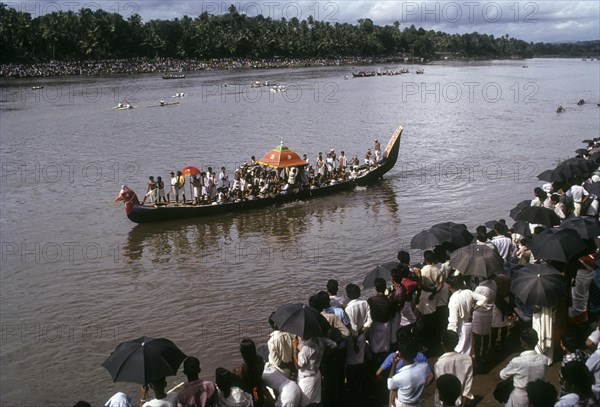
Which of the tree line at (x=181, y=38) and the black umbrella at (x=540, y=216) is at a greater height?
the tree line at (x=181, y=38)

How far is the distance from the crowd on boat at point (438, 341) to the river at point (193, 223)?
459 cm

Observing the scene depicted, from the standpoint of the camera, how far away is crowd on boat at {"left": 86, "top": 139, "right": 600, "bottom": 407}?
658 centimetres

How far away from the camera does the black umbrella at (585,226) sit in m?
10.7

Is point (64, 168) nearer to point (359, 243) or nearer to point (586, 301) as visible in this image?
point (359, 243)

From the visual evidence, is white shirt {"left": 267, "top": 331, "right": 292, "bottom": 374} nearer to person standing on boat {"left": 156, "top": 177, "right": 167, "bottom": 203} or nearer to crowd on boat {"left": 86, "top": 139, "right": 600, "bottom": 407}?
crowd on boat {"left": 86, "top": 139, "right": 600, "bottom": 407}

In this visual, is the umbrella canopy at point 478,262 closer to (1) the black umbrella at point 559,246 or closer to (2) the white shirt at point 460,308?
(2) the white shirt at point 460,308

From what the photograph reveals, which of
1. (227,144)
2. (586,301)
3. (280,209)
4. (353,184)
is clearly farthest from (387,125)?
(586,301)

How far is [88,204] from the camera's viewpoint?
26047 mm

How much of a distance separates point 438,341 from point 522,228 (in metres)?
3.94

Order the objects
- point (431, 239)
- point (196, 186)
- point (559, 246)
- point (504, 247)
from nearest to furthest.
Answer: point (559, 246) < point (431, 239) < point (504, 247) < point (196, 186)

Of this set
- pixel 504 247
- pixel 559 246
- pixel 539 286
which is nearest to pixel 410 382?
pixel 539 286

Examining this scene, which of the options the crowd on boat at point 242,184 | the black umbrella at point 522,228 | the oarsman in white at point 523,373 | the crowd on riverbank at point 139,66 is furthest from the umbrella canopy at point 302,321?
the crowd on riverbank at point 139,66

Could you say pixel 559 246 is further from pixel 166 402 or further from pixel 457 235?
pixel 166 402

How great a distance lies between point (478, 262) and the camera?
8883mm
